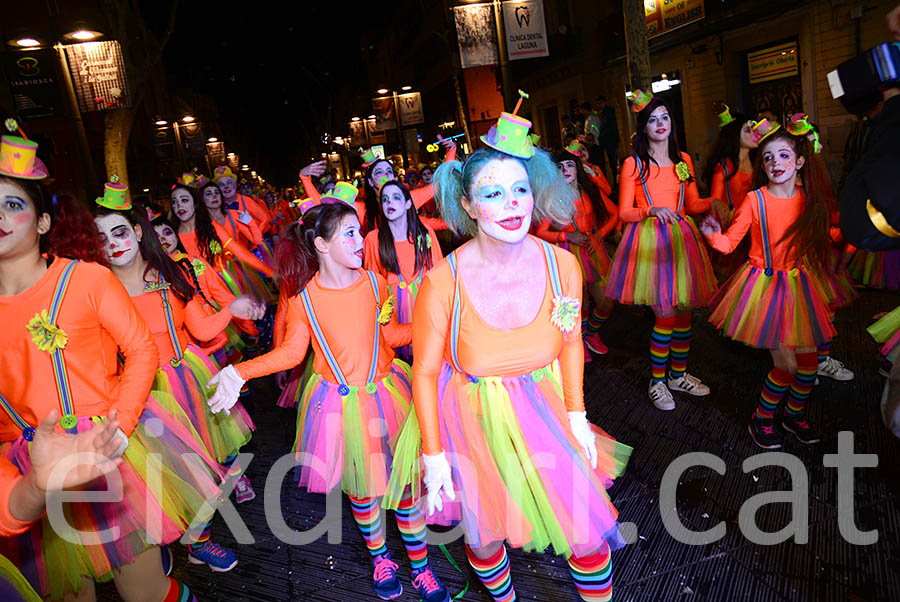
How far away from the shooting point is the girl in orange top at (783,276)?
11.8ft

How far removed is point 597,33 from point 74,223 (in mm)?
22142

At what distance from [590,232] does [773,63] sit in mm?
11756

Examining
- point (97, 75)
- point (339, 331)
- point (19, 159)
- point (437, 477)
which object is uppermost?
point (97, 75)

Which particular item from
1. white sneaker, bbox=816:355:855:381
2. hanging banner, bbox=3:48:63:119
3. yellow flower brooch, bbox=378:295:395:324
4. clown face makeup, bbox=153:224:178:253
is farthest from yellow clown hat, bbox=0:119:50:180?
hanging banner, bbox=3:48:63:119

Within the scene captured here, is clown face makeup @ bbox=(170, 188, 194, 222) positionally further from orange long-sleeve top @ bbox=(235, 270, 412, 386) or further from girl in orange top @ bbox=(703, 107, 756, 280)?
girl in orange top @ bbox=(703, 107, 756, 280)

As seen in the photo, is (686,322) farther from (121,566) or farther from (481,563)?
(121,566)

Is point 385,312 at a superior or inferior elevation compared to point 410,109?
inferior

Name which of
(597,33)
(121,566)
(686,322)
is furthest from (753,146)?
(597,33)

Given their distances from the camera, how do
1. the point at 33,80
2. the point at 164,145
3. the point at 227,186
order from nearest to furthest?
the point at 227,186
the point at 33,80
the point at 164,145

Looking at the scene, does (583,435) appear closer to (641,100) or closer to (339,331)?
(339,331)

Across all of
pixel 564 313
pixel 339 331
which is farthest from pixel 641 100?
pixel 339 331

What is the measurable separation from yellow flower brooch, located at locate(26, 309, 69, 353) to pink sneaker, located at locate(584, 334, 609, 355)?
180 inches

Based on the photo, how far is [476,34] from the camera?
10.8 metres

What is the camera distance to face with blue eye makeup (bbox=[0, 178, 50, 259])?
88.0 inches
